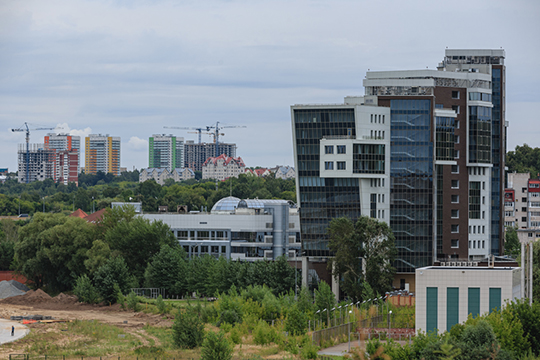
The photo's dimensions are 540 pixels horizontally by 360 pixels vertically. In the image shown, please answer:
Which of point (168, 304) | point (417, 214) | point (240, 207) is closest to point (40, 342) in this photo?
point (168, 304)

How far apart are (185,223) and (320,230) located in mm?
34641

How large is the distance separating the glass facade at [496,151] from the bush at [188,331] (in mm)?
58200

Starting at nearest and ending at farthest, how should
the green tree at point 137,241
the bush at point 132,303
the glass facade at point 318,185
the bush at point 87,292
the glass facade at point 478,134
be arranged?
the bush at point 132,303, the glass facade at point 318,185, the glass facade at point 478,134, the bush at point 87,292, the green tree at point 137,241

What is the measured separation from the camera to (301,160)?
369 ft

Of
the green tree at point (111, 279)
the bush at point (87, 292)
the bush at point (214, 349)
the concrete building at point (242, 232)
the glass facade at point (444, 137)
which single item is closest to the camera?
the bush at point (214, 349)

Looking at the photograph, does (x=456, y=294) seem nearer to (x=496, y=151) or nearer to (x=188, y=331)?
(x=188, y=331)

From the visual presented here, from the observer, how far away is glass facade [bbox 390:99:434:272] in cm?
11081

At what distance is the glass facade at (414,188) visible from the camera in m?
111

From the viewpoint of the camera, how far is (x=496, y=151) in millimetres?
121438

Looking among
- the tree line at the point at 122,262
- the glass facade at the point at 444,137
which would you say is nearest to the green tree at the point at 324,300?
the tree line at the point at 122,262

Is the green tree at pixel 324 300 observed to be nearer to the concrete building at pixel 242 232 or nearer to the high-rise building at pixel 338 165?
the high-rise building at pixel 338 165

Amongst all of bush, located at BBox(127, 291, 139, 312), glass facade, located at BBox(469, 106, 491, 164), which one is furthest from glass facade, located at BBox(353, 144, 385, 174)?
bush, located at BBox(127, 291, 139, 312)

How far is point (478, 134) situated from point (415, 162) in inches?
433

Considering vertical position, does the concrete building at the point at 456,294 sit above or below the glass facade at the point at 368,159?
below
